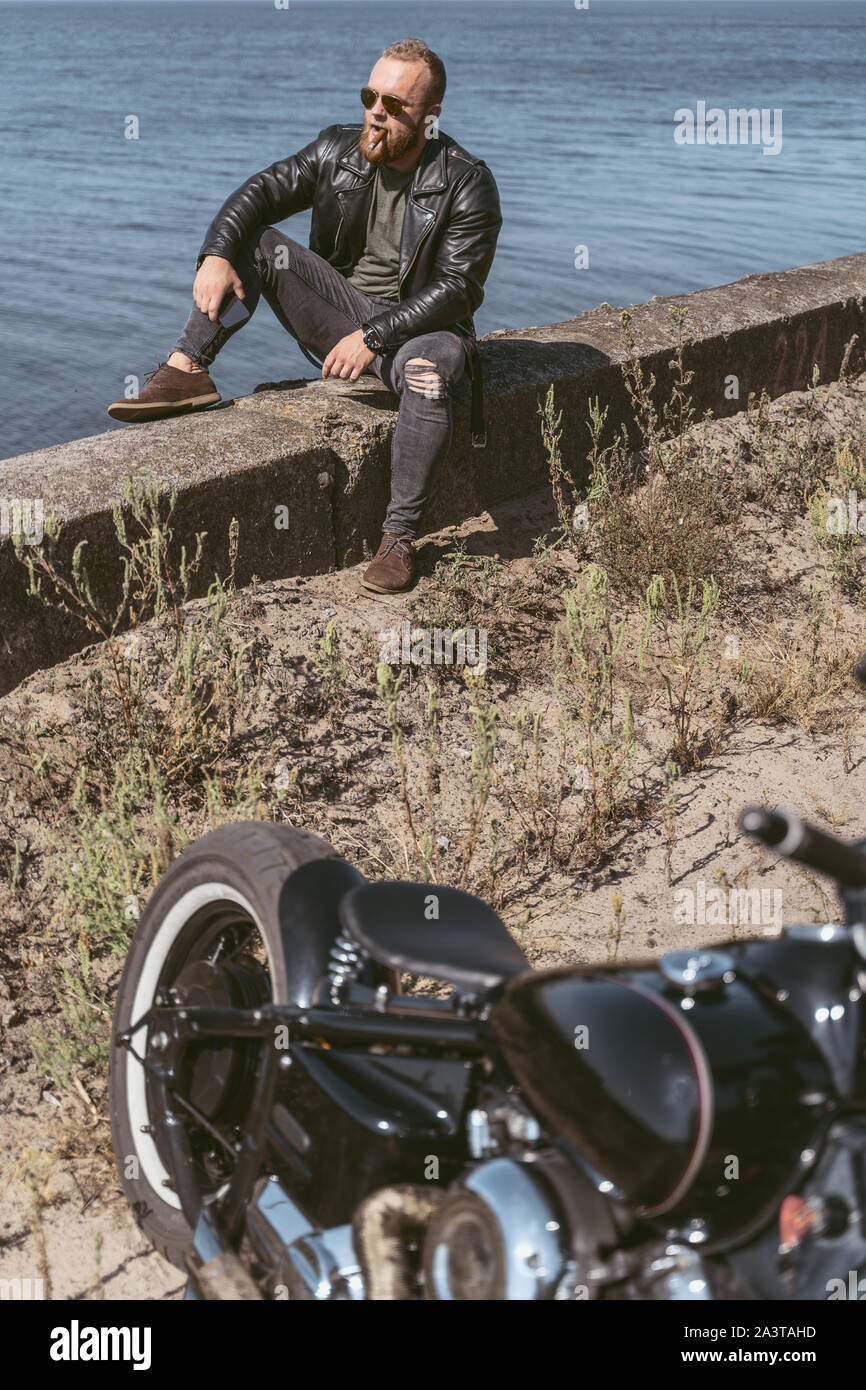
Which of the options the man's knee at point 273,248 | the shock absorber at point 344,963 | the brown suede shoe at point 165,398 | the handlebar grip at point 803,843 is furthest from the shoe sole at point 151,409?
the handlebar grip at point 803,843

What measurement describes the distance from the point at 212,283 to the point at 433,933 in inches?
138

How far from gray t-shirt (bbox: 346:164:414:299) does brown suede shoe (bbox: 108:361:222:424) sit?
0.84 m

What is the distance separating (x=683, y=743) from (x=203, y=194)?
14040 millimetres

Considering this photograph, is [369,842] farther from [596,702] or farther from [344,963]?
[344,963]

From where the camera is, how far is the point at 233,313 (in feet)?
16.7

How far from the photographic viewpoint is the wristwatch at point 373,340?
4828mm

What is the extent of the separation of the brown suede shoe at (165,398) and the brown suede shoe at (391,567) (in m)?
0.91

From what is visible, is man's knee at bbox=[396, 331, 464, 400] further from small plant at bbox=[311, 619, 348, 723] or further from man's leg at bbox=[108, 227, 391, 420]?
small plant at bbox=[311, 619, 348, 723]

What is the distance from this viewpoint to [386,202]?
517cm
